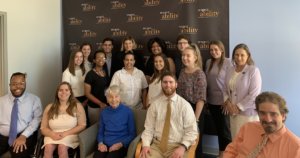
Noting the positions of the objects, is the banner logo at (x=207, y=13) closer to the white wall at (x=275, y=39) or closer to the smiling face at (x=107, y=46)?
the white wall at (x=275, y=39)

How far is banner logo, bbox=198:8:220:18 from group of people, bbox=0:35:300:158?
1.47 ft

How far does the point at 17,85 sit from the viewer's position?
3.29m

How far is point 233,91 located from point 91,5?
116 inches

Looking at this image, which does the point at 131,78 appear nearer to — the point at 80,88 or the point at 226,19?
the point at 80,88

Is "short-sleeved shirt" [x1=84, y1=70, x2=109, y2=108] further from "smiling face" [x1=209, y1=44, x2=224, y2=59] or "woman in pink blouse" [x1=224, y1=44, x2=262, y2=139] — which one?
"woman in pink blouse" [x1=224, y1=44, x2=262, y2=139]

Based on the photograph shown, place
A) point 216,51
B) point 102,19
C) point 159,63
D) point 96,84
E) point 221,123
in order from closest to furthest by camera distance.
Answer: point 159,63 < point 216,51 < point 221,123 < point 96,84 < point 102,19

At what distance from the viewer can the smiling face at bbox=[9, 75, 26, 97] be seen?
129 inches

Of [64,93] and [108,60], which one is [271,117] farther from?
[108,60]

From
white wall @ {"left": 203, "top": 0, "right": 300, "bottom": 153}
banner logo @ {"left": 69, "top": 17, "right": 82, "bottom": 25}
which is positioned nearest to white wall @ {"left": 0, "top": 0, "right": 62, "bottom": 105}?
banner logo @ {"left": 69, "top": 17, "right": 82, "bottom": 25}

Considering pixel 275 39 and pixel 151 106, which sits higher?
pixel 275 39

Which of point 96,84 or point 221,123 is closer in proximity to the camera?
point 221,123

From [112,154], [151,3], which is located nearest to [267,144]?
[112,154]

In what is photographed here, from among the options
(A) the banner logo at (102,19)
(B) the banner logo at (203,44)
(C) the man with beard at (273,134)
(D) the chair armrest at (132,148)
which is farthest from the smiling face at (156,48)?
(C) the man with beard at (273,134)

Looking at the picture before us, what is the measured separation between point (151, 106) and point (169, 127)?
287mm
